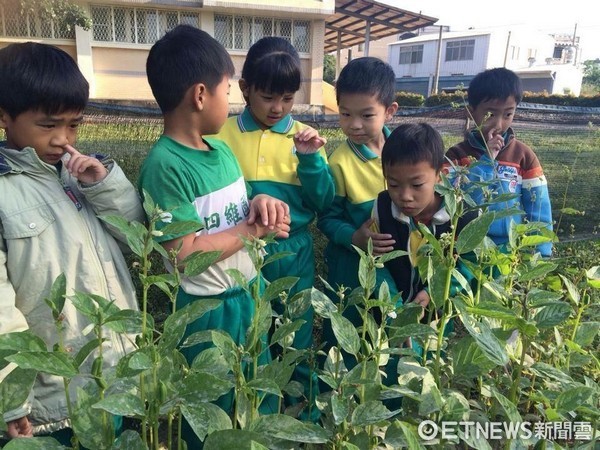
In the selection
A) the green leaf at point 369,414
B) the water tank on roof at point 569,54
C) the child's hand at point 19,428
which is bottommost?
the child's hand at point 19,428

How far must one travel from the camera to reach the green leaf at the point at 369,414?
2.57ft

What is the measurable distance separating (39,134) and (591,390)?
50.4 inches

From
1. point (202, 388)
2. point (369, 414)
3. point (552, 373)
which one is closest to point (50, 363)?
point (202, 388)

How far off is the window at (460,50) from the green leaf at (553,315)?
115 feet

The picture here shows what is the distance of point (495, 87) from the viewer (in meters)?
2.14

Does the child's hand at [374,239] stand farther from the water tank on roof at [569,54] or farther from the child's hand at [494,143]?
the water tank on roof at [569,54]

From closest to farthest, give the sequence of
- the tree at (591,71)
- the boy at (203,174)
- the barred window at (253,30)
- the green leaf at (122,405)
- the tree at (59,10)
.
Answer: the green leaf at (122,405), the boy at (203,174), the tree at (59,10), the barred window at (253,30), the tree at (591,71)

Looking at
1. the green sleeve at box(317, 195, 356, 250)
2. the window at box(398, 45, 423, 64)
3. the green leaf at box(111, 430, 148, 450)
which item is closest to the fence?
the green sleeve at box(317, 195, 356, 250)

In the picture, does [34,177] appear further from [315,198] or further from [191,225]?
[315,198]

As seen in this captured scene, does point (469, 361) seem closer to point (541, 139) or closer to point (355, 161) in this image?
point (355, 161)

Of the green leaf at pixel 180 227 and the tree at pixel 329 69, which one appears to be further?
the tree at pixel 329 69

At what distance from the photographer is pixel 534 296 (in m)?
0.89

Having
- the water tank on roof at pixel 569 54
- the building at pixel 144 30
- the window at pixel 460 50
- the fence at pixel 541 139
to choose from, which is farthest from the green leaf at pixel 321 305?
the water tank on roof at pixel 569 54

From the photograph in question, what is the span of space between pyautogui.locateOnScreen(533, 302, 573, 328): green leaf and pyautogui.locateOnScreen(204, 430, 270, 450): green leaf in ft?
1.58
